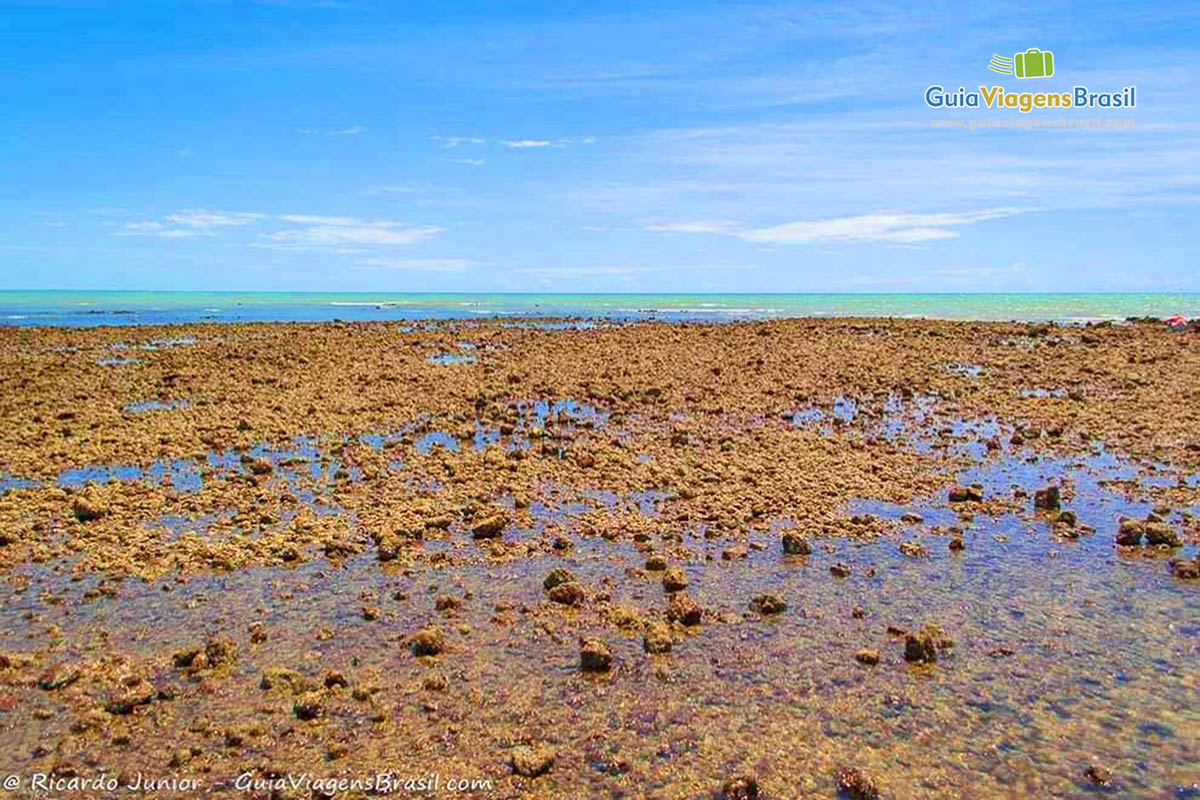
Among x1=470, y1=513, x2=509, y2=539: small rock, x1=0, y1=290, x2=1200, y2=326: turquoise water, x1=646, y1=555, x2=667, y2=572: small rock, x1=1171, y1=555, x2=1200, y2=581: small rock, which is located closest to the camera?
x1=1171, y1=555, x2=1200, y2=581: small rock

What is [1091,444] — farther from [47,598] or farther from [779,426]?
[47,598]

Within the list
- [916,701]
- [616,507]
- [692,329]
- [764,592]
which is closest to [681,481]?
[616,507]

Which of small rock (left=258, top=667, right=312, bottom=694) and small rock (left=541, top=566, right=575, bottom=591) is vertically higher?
small rock (left=541, top=566, right=575, bottom=591)

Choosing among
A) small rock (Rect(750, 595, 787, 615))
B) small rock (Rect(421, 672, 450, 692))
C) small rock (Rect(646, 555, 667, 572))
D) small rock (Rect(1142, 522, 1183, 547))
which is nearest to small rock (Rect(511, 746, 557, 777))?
small rock (Rect(421, 672, 450, 692))

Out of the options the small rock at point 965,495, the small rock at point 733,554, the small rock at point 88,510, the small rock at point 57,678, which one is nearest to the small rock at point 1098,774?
the small rock at point 733,554

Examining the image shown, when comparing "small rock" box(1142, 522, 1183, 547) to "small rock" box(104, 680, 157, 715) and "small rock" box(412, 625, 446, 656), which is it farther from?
"small rock" box(104, 680, 157, 715)

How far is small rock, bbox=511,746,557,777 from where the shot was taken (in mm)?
5445

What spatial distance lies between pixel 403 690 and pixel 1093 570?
23.6ft

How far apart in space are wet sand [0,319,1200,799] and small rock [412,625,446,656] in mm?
28

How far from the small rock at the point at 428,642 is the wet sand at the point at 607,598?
28 millimetres

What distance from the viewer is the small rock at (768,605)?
313 inches

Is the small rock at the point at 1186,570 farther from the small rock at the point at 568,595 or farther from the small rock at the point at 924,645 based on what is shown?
the small rock at the point at 568,595

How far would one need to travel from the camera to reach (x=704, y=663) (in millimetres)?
6977

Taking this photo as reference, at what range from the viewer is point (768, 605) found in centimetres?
796
